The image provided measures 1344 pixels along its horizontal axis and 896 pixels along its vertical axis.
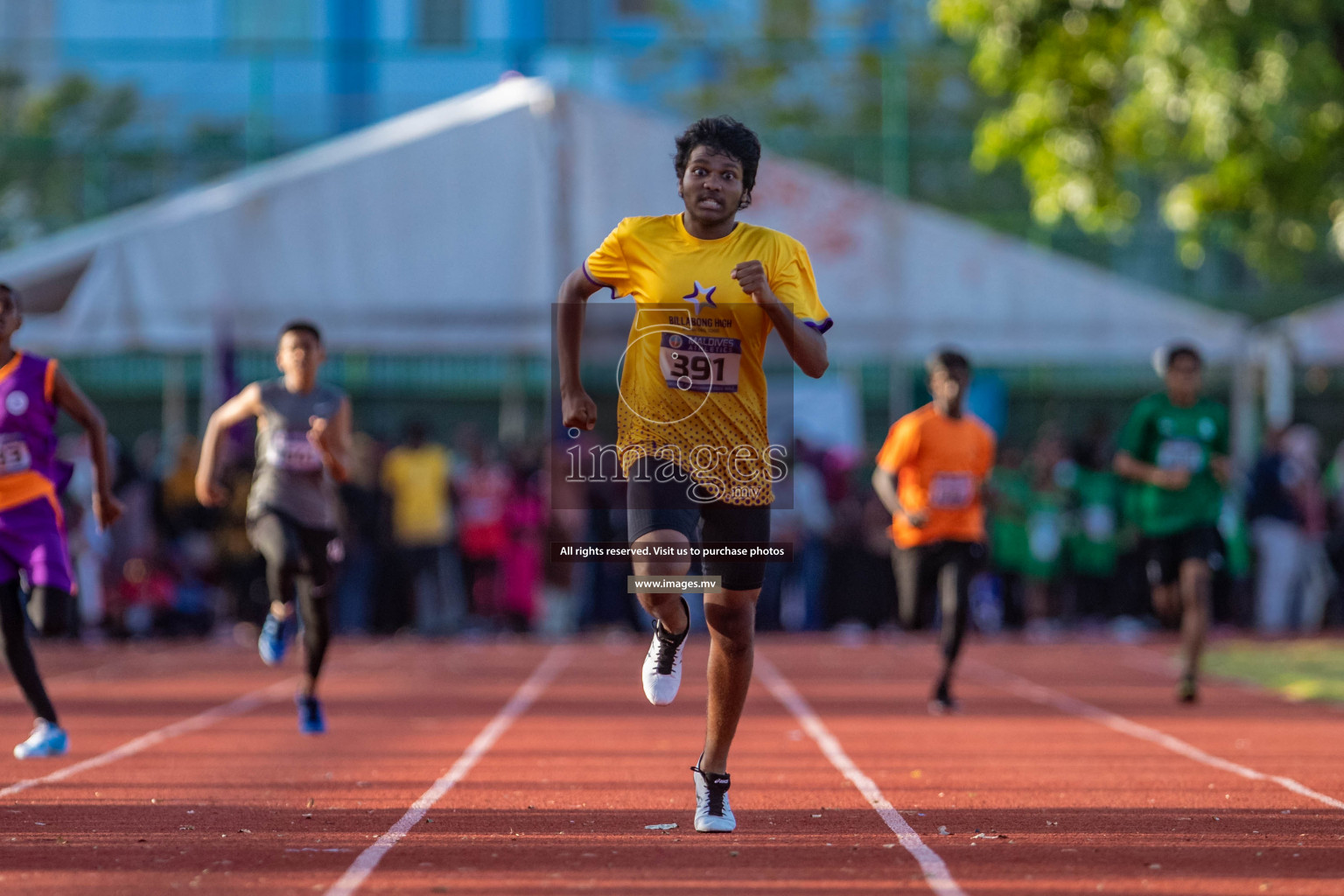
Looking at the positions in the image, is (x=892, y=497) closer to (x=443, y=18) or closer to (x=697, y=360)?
(x=697, y=360)

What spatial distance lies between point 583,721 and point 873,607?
9036 millimetres

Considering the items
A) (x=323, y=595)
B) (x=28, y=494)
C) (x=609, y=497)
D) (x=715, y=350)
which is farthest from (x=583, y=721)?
(x=609, y=497)

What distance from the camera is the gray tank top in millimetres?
10180

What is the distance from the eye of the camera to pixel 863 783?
827 centimetres

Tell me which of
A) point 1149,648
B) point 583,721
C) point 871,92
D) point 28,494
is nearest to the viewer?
point 28,494

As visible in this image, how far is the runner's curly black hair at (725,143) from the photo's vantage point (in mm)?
6340

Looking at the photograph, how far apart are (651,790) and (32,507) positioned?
304 cm

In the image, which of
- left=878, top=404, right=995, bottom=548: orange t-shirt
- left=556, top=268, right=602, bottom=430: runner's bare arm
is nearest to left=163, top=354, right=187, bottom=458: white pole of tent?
left=878, top=404, right=995, bottom=548: orange t-shirt

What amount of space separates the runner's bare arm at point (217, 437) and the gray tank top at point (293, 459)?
61 mm

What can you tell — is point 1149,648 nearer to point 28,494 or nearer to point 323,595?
point 323,595

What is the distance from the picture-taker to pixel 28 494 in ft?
29.0

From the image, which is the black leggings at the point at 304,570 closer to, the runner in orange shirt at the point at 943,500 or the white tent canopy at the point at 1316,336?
the runner in orange shirt at the point at 943,500

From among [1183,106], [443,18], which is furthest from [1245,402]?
[443,18]

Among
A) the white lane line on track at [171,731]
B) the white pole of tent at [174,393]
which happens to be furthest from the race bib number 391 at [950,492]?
the white pole of tent at [174,393]
